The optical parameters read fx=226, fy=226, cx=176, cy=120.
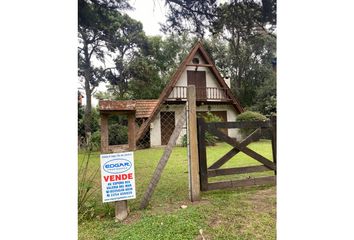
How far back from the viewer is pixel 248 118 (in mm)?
2324

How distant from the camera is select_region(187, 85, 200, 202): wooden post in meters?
1.64

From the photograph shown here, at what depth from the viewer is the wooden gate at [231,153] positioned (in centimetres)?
174

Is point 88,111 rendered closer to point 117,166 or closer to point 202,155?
point 117,166

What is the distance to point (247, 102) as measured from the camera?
2.44 meters

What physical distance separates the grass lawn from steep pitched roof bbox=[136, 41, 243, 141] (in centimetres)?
26

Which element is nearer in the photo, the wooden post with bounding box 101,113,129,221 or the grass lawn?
the grass lawn

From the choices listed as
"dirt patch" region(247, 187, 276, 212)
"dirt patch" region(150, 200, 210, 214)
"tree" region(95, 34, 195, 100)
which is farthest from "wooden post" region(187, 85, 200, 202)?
"tree" region(95, 34, 195, 100)

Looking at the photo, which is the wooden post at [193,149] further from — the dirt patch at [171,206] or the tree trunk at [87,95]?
the tree trunk at [87,95]

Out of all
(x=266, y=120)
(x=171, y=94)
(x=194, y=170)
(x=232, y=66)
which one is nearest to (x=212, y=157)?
(x=194, y=170)

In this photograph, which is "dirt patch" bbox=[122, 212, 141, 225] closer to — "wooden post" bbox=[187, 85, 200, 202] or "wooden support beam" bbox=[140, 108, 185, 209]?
"wooden support beam" bbox=[140, 108, 185, 209]

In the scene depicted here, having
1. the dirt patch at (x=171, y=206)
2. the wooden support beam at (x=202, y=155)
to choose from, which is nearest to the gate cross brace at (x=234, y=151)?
the wooden support beam at (x=202, y=155)
